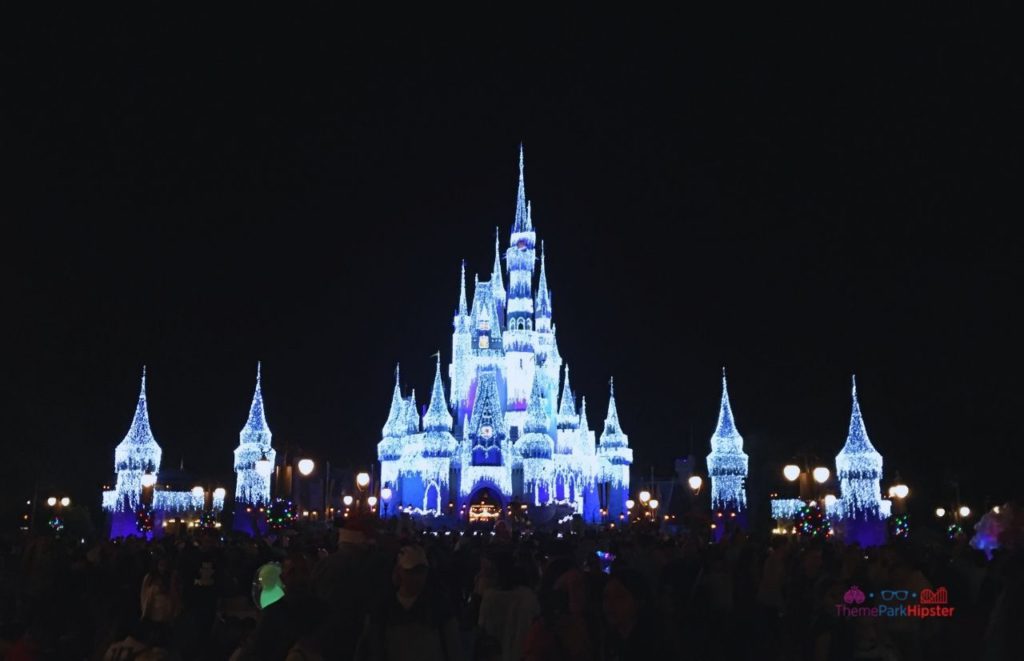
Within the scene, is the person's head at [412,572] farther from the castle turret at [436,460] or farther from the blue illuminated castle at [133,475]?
the castle turret at [436,460]

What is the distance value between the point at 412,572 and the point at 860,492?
32553mm

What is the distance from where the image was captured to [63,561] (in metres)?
12.4

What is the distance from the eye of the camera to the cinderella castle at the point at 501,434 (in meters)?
64.6

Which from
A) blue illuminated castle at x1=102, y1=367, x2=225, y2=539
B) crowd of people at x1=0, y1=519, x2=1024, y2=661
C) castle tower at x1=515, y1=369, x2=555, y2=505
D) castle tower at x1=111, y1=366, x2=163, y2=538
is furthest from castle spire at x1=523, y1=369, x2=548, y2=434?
crowd of people at x1=0, y1=519, x2=1024, y2=661

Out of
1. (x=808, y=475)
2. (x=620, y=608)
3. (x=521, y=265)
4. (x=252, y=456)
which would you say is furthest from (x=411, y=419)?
(x=620, y=608)

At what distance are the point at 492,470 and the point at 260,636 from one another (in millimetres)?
59442

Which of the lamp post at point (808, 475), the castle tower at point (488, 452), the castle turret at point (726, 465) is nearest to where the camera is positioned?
the lamp post at point (808, 475)

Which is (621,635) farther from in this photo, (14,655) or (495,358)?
(495,358)

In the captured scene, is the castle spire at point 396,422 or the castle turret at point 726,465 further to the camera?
the castle spire at point 396,422

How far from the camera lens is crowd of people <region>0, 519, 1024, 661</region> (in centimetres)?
612

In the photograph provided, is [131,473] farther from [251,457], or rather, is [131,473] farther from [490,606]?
[490,606]

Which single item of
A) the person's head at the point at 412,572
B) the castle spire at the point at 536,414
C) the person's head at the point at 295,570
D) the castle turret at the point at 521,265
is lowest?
the person's head at the point at 295,570

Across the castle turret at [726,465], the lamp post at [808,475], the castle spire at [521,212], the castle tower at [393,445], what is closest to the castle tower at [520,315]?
the castle spire at [521,212]

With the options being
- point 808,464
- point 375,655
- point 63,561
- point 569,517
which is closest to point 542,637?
point 375,655
